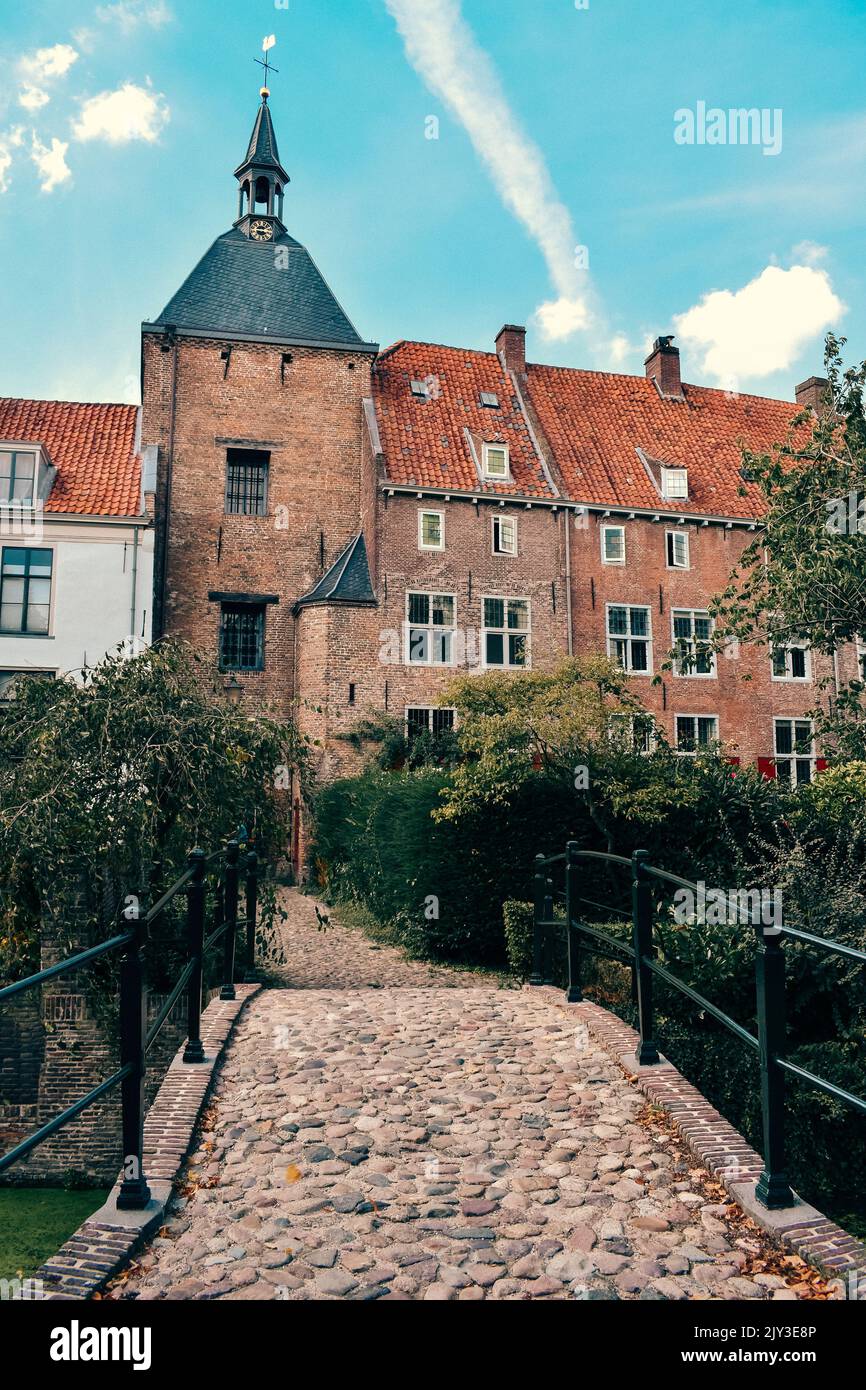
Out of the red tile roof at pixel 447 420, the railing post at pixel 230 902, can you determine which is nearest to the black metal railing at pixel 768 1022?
the railing post at pixel 230 902

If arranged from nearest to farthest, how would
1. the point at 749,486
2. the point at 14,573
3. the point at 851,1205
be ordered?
the point at 851,1205 < the point at 14,573 < the point at 749,486

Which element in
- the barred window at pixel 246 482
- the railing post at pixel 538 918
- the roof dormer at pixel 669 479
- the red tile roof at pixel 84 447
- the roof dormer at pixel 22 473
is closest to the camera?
the railing post at pixel 538 918

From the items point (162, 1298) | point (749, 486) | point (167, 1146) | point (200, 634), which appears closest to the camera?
point (162, 1298)

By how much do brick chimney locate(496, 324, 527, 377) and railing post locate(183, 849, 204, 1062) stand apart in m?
24.7

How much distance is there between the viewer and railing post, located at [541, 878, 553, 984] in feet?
27.8

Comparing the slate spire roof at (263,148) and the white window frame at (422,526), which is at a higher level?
the slate spire roof at (263,148)

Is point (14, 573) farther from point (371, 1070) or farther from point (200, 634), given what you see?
point (371, 1070)

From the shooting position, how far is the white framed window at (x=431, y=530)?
77.0 feet

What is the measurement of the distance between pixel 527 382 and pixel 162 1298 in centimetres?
2724

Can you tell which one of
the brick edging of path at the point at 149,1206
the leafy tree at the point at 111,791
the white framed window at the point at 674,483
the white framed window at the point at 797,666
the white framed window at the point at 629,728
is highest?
the white framed window at the point at 674,483

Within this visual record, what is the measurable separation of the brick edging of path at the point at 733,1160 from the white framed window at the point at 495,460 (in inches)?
775

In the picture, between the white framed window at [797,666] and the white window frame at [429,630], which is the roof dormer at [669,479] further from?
the white window frame at [429,630]
